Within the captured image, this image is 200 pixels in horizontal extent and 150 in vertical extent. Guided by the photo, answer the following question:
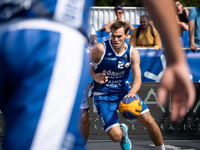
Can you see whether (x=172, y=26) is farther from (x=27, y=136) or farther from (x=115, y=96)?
(x=115, y=96)

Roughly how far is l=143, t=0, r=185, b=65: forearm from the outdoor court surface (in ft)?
15.1

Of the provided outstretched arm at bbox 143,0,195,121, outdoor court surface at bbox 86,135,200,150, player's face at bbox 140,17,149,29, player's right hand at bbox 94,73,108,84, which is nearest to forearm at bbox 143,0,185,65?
outstretched arm at bbox 143,0,195,121

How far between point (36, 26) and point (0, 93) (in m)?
0.26

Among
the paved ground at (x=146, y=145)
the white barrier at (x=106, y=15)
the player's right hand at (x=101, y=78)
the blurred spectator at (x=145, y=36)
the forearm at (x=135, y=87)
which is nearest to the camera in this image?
the forearm at (x=135, y=87)

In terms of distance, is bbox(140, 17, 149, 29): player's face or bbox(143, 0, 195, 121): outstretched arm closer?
bbox(143, 0, 195, 121): outstretched arm

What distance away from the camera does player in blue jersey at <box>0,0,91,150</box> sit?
105 cm

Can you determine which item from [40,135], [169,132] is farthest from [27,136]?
[169,132]

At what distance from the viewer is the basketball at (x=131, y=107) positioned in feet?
14.0

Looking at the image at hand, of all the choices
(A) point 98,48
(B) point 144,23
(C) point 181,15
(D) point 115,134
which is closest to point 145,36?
(B) point 144,23

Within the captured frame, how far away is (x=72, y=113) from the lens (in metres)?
1.12

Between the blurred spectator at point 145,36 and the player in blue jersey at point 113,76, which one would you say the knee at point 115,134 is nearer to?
the player in blue jersey at point 113,76

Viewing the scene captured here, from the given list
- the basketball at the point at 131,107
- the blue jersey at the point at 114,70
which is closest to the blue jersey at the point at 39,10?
the basketball at the point at 131,107

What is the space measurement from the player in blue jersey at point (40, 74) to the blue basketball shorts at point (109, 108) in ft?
10.9

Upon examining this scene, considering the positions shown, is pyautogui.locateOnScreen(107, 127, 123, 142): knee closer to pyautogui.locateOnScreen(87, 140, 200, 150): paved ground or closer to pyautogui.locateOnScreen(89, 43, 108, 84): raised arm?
pyautogui.locateOnScreen(89, 43, 108, 84): raised arm
